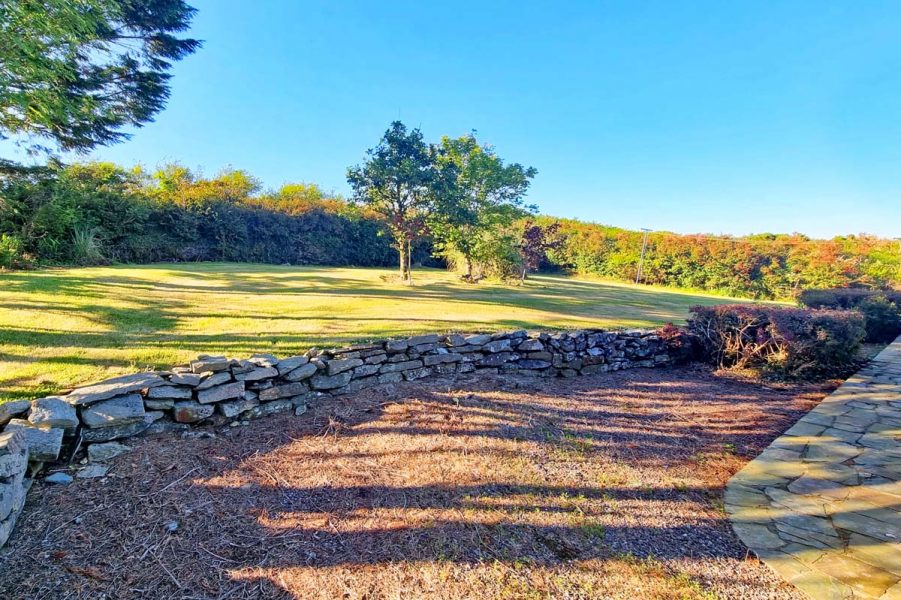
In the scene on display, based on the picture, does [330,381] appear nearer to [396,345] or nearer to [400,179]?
[396,345]

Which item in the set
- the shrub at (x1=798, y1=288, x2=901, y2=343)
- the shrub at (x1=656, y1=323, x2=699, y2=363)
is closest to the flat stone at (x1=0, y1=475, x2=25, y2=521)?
the shrub at (x1=656, y1=323, x2=699, y2=363)

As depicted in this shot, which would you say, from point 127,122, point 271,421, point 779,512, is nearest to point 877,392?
point 779,512

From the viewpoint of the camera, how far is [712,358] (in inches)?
214

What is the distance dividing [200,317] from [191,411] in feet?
9.98

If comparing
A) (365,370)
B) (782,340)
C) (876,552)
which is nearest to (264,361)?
(365,370)

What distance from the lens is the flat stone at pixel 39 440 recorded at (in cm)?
201

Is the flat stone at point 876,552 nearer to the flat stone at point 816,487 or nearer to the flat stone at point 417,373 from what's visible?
the flat stone at point 816,487

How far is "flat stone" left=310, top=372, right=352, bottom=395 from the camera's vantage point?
3.31 meters

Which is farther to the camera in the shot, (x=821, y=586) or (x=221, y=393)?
(x=221, y=393)

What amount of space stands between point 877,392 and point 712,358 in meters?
1.63

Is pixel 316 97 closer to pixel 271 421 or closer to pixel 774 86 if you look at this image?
pixel 271 421

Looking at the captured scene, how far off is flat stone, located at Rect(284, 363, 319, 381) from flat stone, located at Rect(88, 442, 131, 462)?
109 cm

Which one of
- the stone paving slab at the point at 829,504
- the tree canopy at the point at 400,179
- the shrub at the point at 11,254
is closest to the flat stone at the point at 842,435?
the stone paving slab at the point at 829,504

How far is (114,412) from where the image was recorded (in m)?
2.35
